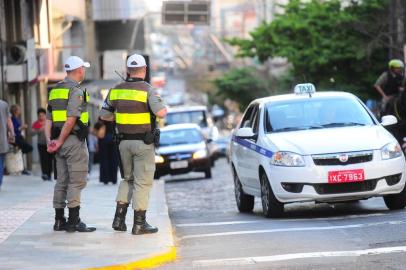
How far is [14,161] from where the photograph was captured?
2412 centimetres

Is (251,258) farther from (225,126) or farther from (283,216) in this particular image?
(225,126)

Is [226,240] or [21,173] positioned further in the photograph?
[21,173]

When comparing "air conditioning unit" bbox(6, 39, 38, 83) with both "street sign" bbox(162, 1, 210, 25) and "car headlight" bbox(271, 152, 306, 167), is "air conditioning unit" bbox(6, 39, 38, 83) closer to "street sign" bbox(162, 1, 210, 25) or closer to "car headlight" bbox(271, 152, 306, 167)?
"car headlight" bbox(271, 152, 306, 167)

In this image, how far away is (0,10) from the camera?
2617cm

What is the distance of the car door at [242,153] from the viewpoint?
574 inches

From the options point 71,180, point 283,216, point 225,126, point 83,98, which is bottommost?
point 225,126

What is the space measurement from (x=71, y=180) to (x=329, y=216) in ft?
11.7

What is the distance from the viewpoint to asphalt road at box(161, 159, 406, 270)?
30.7ft

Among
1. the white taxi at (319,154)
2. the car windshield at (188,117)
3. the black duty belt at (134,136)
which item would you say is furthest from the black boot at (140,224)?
the car windshield at (188,117)

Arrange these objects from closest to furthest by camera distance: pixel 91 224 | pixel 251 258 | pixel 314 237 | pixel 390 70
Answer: pixel 251 258 → pixel 314 237 → pixel 91 224 → pixel 390 70

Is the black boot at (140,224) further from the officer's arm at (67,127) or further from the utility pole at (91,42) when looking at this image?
the utility pole at (91,42)

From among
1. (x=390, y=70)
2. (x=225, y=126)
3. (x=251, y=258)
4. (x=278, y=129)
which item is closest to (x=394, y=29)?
(x=390, y=70)

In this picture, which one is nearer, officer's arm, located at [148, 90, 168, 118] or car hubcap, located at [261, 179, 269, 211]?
officer's arm, located at [148, 90, 168, 118]

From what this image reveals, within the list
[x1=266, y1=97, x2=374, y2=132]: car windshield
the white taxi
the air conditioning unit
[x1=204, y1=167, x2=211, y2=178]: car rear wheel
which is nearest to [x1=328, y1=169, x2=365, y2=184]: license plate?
the white taxi
